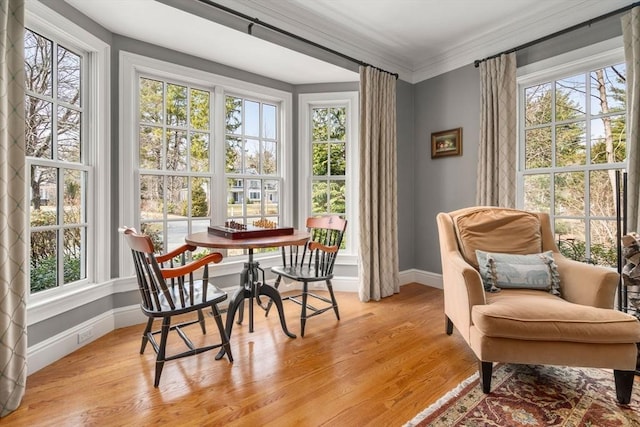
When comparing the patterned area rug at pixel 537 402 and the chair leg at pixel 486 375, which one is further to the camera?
the chair leg at pixel 486 375

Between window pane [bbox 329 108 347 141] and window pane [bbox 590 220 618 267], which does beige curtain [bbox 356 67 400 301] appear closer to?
window pane [bbox 329 108 347 141]

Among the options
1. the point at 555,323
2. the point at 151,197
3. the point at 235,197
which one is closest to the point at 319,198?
the point at 235,197

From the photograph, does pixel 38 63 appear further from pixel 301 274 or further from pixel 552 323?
pixel 552 323

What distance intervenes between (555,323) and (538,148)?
2047mm

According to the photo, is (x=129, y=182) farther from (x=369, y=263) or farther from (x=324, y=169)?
(x=369, y=263)

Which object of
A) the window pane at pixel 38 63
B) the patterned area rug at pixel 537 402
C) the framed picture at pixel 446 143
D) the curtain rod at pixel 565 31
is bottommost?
the patterned area rug at pixel 537 402

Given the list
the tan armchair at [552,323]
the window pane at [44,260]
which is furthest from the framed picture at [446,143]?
the window pane at [44,260]

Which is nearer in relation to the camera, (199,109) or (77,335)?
(77,335)

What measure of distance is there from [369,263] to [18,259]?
2709 millimetres

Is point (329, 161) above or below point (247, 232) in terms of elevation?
above

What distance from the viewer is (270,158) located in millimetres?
3607

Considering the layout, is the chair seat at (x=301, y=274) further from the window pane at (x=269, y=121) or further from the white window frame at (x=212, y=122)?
the window pane at (x=269, y=121)

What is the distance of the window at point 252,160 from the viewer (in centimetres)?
332

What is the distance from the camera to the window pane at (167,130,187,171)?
9.62ft
